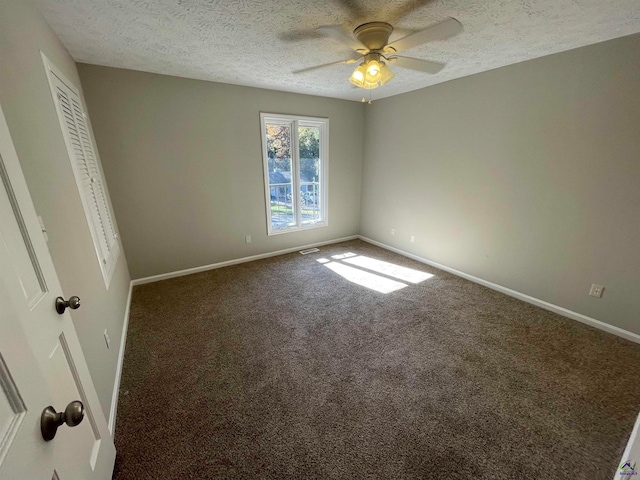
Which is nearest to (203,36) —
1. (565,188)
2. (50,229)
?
(50,229)

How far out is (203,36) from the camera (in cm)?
200

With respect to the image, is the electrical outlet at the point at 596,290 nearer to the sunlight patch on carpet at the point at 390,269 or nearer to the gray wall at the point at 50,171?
the sunlight patch on carpet at the point at 390,269

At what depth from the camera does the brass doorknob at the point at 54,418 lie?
59 cm

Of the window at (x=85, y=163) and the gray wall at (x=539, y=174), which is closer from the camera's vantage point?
the window at (x=85, y=163)

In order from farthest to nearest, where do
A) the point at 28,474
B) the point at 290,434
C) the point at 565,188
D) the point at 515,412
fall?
the point at 565,188 → the point at 515,412 → the point at 290,434 → the point at 28,474

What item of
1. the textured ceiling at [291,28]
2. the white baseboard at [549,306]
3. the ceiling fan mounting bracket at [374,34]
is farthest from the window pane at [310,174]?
the ceiling fan mounting bracket at [374,34]

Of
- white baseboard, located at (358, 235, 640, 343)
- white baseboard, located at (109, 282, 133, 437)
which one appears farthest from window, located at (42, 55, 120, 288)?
white baseboard, located at (358, 235, 640, 343)

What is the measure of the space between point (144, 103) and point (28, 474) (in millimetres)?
3332

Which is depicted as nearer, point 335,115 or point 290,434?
point 290,434

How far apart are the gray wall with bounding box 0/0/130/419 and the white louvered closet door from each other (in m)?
0.14

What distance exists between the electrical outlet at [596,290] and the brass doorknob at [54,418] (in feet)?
11.6

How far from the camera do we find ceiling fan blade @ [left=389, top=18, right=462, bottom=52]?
Answer: 1433 mm

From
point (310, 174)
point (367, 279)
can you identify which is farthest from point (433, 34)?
point (310, 174)

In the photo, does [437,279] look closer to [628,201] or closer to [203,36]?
[628,201]
